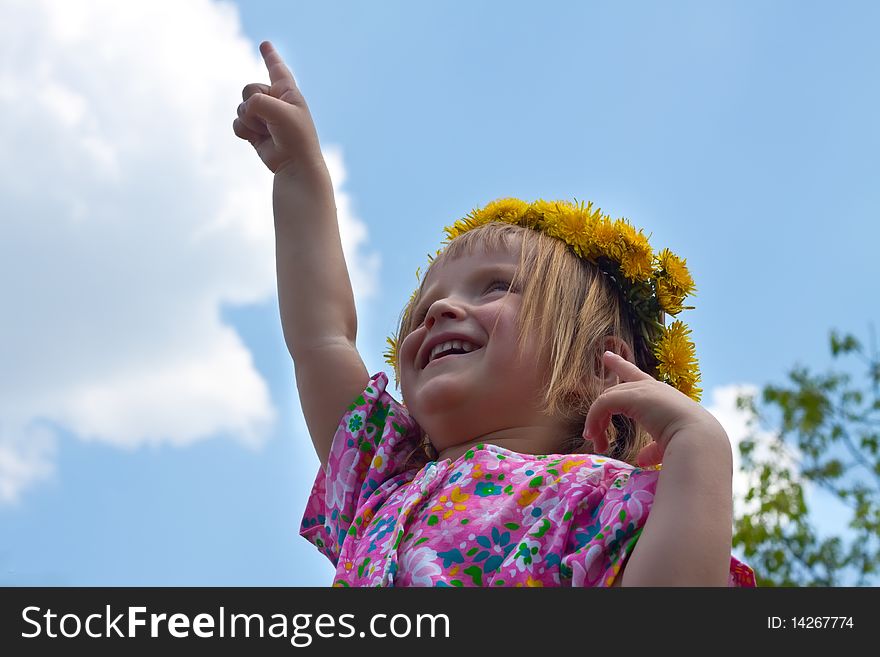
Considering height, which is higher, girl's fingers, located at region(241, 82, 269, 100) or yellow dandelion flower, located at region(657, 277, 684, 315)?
girl's fingers, located at region(241, 82, 269, 100)

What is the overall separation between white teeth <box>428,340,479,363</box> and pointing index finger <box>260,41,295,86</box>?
930 millimetres

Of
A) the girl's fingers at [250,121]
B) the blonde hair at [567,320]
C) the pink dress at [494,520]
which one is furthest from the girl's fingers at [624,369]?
the girl's fingers at [250,121]

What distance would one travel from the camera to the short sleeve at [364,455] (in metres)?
2.38

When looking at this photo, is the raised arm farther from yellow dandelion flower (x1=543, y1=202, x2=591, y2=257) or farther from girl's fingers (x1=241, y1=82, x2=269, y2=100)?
yellow dandelion flower (x1=543, y1=202, x2=591, y2=257)

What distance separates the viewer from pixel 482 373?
2232 mm

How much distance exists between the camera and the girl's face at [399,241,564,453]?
7.31 ft

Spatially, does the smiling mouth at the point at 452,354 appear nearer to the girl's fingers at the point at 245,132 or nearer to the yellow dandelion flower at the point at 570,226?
the yellow dandelion flower at the point at 570,226

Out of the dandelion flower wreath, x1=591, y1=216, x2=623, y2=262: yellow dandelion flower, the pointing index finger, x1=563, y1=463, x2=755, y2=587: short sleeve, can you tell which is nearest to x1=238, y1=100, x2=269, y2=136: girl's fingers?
the pointing index finger

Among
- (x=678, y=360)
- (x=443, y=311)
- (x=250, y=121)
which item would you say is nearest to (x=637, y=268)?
(x=678, y=360)

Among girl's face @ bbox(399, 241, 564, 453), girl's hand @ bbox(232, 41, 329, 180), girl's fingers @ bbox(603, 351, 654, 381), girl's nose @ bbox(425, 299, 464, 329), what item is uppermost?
girl's hand @ bbox(232, 41, 329, 180)

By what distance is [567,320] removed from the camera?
240cm

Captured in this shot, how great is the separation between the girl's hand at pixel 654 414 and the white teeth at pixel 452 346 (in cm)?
47
